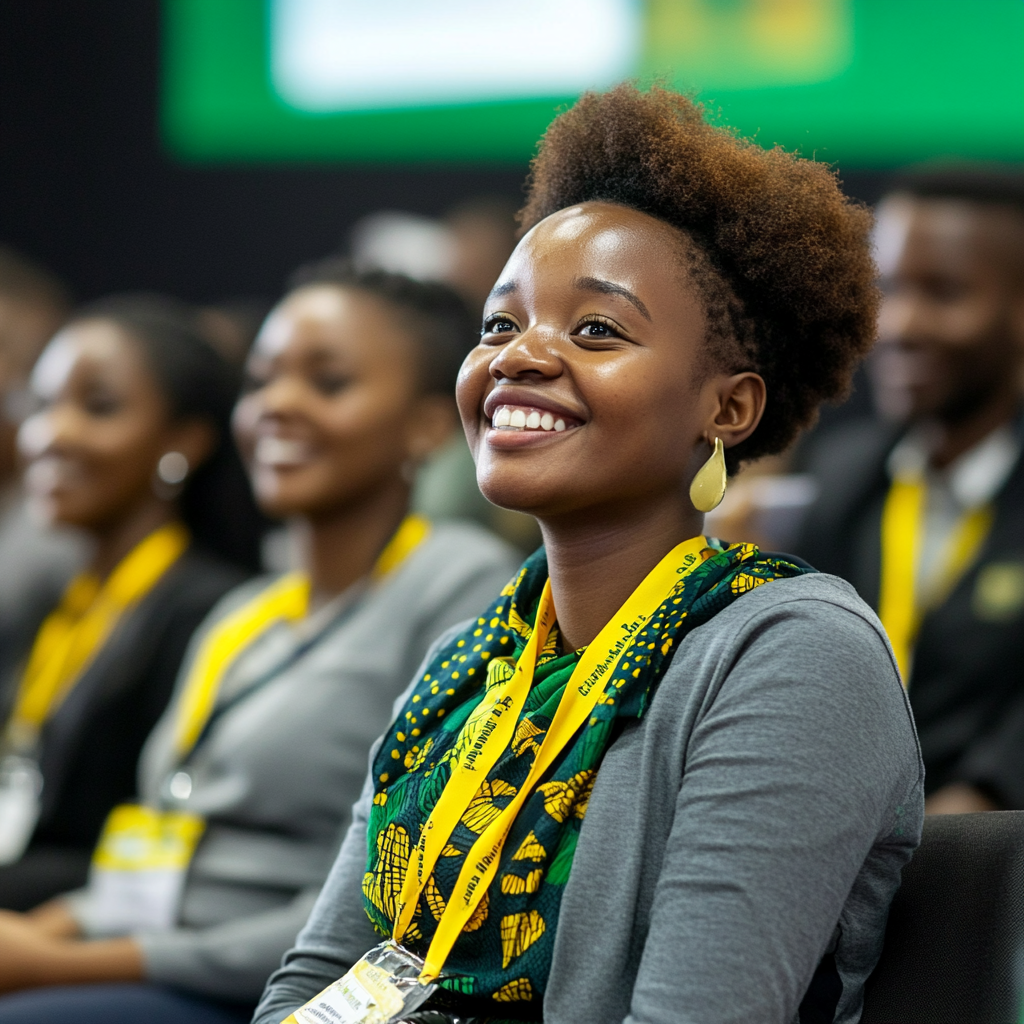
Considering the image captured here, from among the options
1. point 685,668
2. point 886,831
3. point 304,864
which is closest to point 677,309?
point 685,668

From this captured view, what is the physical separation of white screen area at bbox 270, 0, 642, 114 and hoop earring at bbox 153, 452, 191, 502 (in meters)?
2.86

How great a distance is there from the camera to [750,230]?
4.27ft

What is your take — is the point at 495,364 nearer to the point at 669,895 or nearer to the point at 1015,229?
the point at 669,895

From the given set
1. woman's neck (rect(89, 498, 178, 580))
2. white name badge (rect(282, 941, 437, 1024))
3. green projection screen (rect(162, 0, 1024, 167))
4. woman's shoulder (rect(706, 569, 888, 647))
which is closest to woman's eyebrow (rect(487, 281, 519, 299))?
woman's shoulder (rect(706, 569, 888, 647))

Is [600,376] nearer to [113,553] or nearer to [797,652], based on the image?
[797,652]

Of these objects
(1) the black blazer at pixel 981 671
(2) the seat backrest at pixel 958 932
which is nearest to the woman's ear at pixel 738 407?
(2) the seat backrest at pixel 958 932

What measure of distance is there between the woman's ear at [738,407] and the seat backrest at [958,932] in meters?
0.42

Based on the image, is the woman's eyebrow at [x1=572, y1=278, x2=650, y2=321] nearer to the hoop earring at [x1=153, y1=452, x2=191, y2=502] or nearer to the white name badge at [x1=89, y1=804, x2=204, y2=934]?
the white name badge at [x1=89, y1=804, x2=204, y2=934]

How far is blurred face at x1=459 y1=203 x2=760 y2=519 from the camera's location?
126cm

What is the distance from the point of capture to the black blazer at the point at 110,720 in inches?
101

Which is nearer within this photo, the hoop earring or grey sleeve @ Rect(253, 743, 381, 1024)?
grey sleeve @ Rect(253, 743, 381, 1024)

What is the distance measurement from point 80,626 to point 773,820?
216cm

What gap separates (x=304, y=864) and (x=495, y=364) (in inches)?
39.6

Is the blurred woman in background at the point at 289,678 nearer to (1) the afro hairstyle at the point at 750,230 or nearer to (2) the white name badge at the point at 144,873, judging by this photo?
(2) the white name badge at the point at 144,873
